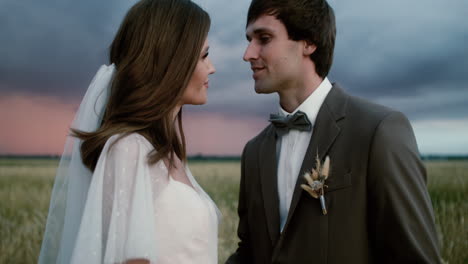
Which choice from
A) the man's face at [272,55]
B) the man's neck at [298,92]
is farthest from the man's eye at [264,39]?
the man's neck at [298,92]

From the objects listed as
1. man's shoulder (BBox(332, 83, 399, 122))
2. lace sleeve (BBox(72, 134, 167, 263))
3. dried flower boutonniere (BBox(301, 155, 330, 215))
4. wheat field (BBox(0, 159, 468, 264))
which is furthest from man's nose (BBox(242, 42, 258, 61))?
wheat field (BBox(0, 159, 468, 264))

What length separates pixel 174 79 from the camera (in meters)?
2.63

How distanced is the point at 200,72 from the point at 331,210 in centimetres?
121

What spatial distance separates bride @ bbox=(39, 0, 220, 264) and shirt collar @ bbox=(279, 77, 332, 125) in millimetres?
817

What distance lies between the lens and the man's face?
11.1 feet

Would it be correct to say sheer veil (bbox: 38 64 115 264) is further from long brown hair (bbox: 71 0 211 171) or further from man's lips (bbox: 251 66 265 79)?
man's lips (bbox: 251 66 265 79)

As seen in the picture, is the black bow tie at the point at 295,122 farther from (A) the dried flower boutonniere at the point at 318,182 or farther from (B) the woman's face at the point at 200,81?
(B) the woman's face at the point at 200,81

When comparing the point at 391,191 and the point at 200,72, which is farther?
the point at 200,72

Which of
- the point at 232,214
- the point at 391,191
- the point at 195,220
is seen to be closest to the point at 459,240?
the point at 232,214

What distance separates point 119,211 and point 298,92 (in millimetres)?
1660

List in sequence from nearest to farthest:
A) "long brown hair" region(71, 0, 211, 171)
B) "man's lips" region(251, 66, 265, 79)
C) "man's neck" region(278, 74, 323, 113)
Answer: "long brown hair" region(71, 0, 211, 171) → "man's neck" region(278, 74, 323, 113) → "man's lips" region(251, 66, 265, 79)

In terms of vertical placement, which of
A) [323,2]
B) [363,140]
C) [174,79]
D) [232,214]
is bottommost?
[232,214]

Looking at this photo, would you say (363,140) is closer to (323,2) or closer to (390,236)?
(390,236)

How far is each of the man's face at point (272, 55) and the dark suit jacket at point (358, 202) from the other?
416mm
